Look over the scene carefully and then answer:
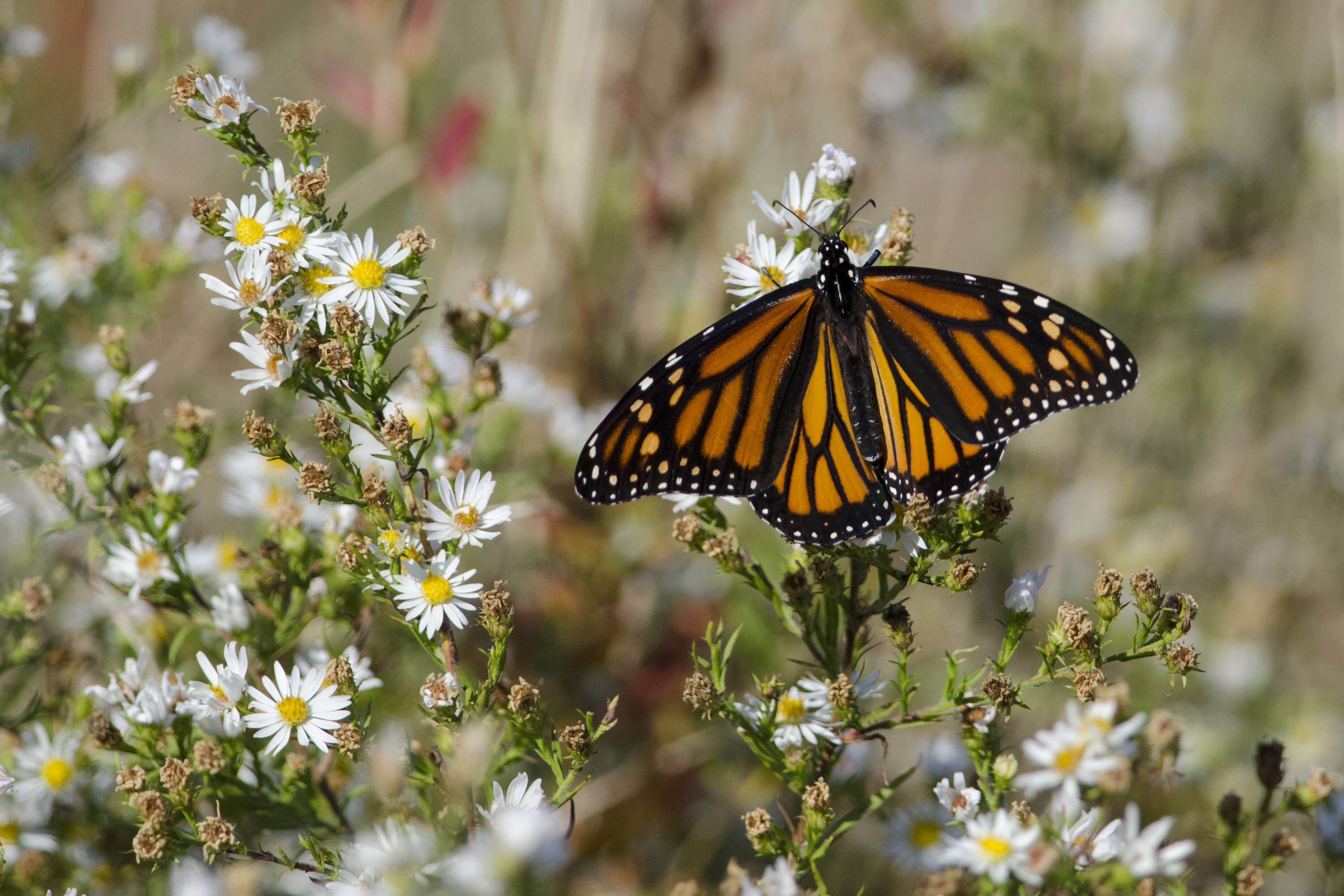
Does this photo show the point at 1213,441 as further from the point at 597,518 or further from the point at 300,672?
the point at 300,672

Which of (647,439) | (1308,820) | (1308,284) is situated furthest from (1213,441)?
(647,439)

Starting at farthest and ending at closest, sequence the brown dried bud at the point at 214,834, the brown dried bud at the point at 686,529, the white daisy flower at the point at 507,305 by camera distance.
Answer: the white daisy flower at the point at 507,305 → the brown dried bud at the point at 686,529 → the brown dried bud at the point at 214,834

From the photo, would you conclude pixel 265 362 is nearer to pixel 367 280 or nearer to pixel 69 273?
pixel 367 280

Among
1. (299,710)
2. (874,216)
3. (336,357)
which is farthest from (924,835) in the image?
(874,216)

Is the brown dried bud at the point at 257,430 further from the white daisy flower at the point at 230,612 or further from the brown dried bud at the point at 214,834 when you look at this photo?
the brown dried bud at the point at 214,834

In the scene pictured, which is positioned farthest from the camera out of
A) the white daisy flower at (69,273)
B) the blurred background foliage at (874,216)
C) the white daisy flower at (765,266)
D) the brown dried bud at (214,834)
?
the blurred background foliage at (874,216)

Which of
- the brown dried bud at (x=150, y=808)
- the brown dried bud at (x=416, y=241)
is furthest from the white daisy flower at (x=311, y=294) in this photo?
the brown dried bud at (x=150, y=808)
